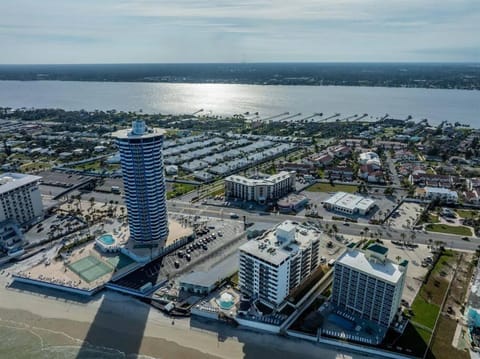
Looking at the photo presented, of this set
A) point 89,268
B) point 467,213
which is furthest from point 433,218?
point 89,268

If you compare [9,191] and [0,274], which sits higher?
[9,191]

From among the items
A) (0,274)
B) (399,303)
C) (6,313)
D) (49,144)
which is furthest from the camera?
(49,144)

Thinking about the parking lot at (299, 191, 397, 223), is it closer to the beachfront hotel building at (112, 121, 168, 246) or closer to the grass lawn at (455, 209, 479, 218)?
the grass lawn at (455, 209, 479, 218)

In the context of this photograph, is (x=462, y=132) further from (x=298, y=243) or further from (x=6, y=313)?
(x=6, y=313)

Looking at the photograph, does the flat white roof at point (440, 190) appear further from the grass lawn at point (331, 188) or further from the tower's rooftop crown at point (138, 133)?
the tower's rooftop crown at point (138, 133)

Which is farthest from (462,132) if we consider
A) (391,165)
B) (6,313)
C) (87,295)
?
(6,313)

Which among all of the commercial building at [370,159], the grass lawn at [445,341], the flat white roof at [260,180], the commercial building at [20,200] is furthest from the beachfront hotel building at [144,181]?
the commercial building at [370,159]

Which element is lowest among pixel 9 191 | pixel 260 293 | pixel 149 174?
pixel 260 293

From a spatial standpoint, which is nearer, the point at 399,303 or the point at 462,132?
the point at 399,303

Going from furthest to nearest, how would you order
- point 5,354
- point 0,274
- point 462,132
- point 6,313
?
point 462,132, point 0,274, point 6,313, point 5,354
